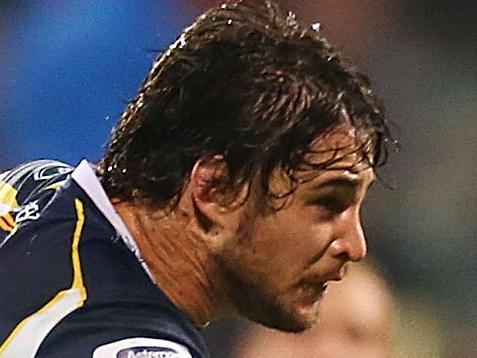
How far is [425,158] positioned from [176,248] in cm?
124

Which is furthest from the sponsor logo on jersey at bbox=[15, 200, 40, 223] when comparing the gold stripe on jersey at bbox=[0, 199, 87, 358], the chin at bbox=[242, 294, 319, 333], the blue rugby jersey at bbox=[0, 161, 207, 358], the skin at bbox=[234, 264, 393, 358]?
the skin at bbox=[234, 264, 393, 358]

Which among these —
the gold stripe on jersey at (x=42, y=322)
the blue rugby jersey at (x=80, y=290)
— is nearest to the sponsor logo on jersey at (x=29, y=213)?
the blue rugby jersey at (x=80, y=290)

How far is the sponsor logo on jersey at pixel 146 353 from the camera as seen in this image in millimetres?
853

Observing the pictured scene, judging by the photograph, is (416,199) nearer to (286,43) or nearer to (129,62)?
(129,62)

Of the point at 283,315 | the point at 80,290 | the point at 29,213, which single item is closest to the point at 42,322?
the point at 80,290

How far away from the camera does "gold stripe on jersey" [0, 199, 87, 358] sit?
87cm

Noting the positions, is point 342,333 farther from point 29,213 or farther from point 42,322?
point 42,322

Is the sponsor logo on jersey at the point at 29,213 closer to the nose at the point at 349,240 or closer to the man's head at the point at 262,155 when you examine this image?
the man's head at the point at 262,155

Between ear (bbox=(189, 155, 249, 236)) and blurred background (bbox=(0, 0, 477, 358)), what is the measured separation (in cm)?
96

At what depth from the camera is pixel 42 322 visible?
89cm

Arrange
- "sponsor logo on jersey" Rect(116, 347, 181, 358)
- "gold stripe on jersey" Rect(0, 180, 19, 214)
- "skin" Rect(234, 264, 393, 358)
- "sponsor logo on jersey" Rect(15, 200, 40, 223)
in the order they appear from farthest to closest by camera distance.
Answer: "skin" Rect(234, 264, 393, 358), "gold stripe on jersey" Rect(0, 180, 19, 214), "sponsor logo on jersey" Rect(15, 200, 40, 223), "sponsor logo on jersey" Rect(116, 347, 181, 358)

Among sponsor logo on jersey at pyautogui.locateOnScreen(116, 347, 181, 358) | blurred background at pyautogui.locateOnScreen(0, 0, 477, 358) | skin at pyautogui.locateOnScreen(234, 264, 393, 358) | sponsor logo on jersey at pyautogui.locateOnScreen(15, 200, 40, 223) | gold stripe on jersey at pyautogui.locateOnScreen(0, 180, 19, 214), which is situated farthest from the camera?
blurred background at pyautogui.locateOnScreen(0, 0, 477, 358)

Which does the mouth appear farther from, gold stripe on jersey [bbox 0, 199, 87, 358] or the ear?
gold stripe on jersey [bbox 0, 199, 87, 358]

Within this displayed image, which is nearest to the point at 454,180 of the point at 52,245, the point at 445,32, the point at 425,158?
the point at 425,158
